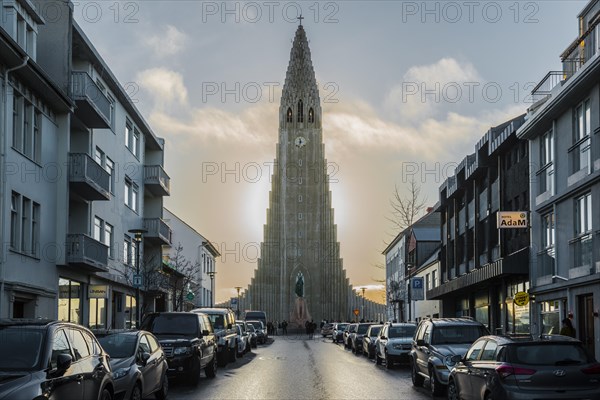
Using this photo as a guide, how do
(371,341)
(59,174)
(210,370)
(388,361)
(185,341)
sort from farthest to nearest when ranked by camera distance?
(371,341)
(59,174)
(388,361)
(210,370)
(185,341)

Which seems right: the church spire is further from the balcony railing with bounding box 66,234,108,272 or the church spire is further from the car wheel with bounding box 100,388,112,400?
the car wheel with bounding box 100,388,112,400

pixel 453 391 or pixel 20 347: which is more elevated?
pixel 20 347

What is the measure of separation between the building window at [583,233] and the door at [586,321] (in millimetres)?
1056

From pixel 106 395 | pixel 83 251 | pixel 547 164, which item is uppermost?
pixel 547 164

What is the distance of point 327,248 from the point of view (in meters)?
128

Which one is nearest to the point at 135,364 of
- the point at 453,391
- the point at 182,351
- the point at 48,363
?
the point at 48,363

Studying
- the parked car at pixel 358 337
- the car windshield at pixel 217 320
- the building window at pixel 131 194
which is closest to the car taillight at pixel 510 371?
the car windshield at pixel 217 320

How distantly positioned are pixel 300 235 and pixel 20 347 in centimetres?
11769

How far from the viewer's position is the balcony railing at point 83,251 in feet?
102

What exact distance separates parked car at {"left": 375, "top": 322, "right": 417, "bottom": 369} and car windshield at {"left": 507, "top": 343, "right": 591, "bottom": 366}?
15.6 m

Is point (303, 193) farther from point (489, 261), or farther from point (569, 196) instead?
point (569, 196)

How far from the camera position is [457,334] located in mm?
20922

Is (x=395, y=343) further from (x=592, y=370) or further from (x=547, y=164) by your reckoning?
(x=592, y=370)

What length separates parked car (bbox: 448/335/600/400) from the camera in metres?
12.8
